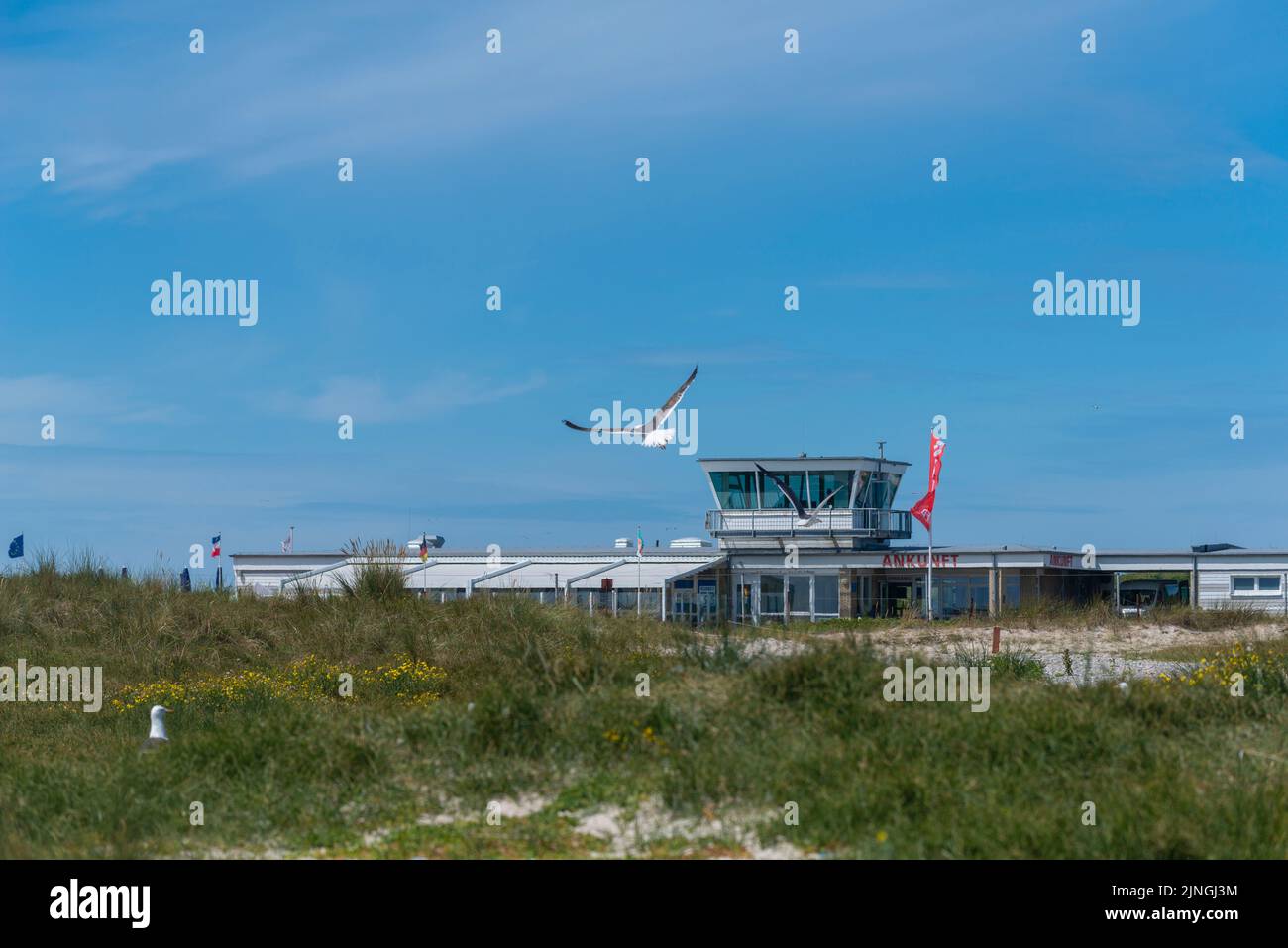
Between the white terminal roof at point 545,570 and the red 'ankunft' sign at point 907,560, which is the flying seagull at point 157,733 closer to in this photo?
the white terminal roof at point 545,570

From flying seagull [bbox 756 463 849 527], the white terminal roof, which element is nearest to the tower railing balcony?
flying seagull [bbox 756 463 849 527]

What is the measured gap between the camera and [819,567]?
157ft

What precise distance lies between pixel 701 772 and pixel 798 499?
40.7 metres

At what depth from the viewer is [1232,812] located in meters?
9.00

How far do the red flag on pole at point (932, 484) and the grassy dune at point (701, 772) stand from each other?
29.8m

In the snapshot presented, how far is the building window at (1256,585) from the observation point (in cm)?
4600

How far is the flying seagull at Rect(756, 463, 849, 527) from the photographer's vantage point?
5022cm

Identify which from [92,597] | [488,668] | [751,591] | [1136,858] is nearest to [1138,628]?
[751,591]

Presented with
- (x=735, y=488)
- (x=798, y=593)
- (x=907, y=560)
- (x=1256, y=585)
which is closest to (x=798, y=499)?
(x=735, y=488)

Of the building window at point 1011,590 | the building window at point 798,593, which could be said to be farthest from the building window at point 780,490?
the building window at point 1011,590

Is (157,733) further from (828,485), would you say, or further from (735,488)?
(735,488)
